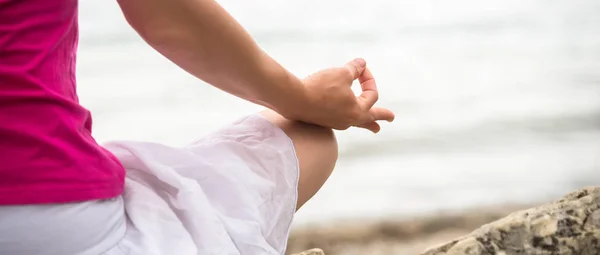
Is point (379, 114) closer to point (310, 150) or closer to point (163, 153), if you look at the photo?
point (310, 150)

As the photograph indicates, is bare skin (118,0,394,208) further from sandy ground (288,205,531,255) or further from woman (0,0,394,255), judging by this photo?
sandy ground (288,205,531,255)

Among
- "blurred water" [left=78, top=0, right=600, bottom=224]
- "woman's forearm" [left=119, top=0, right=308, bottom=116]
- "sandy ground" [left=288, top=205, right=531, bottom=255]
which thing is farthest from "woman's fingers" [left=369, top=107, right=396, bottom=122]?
"blurred water" [left=78, top=0, right=600, bottom=224]

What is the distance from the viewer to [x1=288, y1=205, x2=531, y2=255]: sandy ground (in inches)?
55.8

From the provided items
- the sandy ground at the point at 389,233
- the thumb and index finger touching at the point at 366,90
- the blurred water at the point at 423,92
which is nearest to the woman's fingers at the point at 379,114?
the thumb and index finger touching at the point at 366,90

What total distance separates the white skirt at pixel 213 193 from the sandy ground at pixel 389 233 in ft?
2.06

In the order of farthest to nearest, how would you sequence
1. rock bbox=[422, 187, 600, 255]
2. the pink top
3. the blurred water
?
the blurred water < rock bbox=[422, 187, 600, 255] < the pink top

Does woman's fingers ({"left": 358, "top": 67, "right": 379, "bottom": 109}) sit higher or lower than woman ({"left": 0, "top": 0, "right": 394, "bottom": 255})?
higher

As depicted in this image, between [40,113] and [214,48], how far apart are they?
0.18m

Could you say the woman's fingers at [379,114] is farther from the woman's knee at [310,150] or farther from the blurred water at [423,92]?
the blurred water at [423,92]

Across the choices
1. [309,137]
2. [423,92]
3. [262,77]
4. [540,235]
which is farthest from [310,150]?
[423,92]

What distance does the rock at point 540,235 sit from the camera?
940mm

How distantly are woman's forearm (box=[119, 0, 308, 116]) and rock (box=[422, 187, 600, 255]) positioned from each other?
30cm

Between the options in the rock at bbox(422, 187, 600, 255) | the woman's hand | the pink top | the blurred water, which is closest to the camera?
the pink top

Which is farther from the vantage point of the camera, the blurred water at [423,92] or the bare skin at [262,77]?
the blurred water at [423,92]
